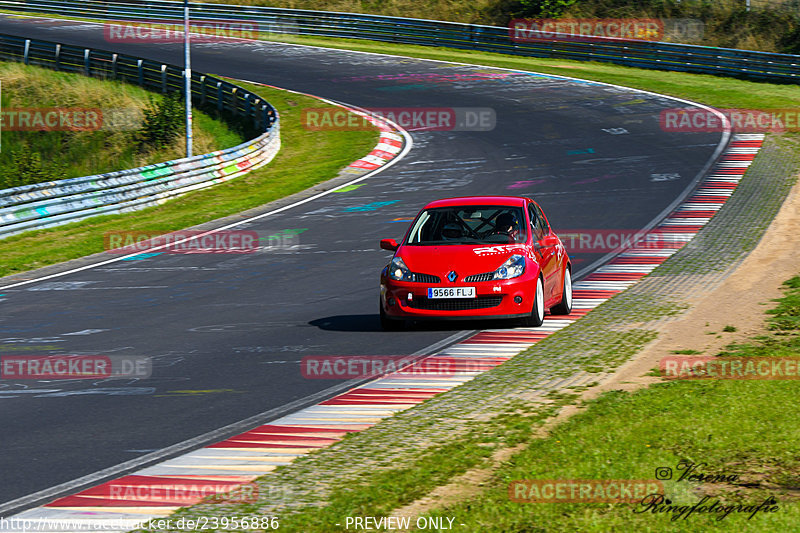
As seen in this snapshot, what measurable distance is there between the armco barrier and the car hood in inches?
464

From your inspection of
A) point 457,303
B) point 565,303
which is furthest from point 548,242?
point 457,303

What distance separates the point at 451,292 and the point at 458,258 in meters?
0.50

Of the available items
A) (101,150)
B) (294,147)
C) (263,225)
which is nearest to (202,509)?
(263,225)

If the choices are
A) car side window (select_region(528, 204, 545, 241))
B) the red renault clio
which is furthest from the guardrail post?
the red renault clio

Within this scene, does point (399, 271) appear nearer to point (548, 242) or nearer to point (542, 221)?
point (548, 242)

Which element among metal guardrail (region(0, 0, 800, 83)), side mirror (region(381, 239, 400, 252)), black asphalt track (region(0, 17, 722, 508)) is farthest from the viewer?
metal guardrail (region(0, 0, 800, 83))

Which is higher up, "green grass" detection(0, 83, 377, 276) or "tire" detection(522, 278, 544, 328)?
"tire" detection(522, 278, 544, 328)

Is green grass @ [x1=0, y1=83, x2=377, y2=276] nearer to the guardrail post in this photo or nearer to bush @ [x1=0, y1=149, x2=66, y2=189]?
the guardrail post

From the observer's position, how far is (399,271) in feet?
41.0

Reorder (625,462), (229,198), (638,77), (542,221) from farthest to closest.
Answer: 1. (638,77)
2. (229,198)
3. (542,221)
4. (625,462)

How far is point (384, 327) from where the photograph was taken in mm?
12648

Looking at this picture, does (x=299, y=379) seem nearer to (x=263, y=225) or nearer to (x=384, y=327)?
(x=384, y=327)

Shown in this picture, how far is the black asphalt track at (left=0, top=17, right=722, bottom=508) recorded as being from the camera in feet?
29.4

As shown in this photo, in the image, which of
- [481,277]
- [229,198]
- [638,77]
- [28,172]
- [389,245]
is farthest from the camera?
[638,77]
